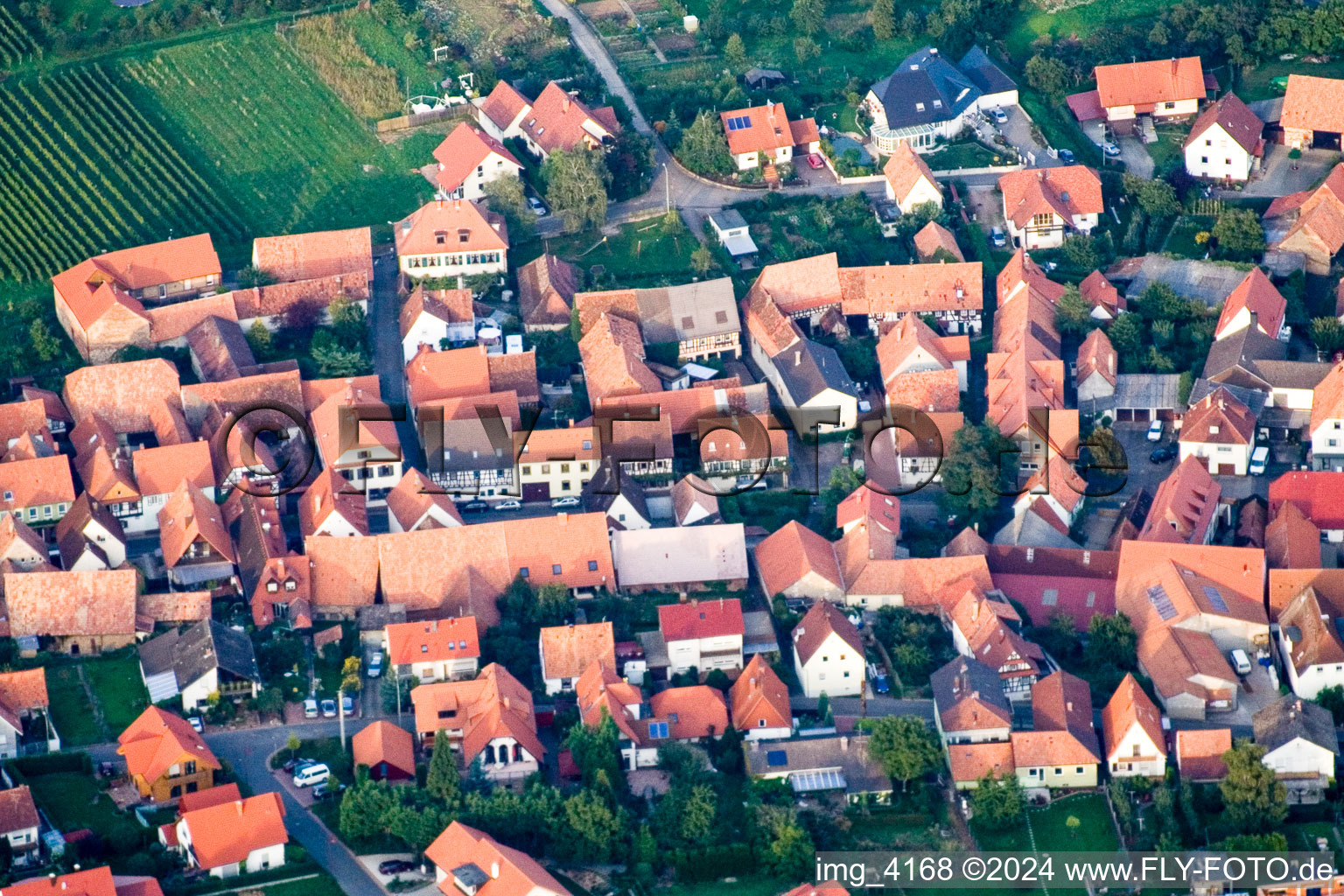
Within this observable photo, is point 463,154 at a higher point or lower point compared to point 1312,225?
higher

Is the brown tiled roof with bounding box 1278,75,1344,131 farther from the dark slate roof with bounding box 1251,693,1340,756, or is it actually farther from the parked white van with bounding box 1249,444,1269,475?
the dark slate roof with bounding box 1251,693,1340,756

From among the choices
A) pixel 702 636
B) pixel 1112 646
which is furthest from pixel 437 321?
pixel 1112 646

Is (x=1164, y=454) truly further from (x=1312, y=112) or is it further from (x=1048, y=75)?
(x=1048, y=75)

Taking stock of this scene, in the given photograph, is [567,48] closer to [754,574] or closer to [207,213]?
[207,213]

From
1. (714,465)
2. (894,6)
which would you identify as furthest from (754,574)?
(894,6)

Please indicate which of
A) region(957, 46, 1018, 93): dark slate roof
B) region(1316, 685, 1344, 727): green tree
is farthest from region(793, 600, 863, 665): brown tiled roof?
region(957, 46, 1018, 93): dark slate roof
